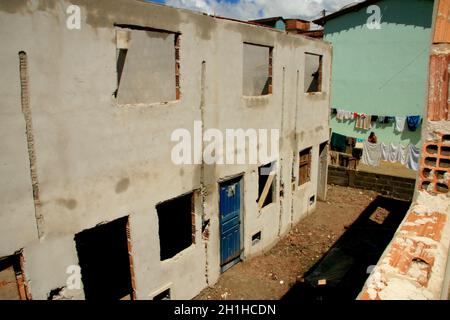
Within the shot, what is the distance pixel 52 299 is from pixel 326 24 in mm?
23295

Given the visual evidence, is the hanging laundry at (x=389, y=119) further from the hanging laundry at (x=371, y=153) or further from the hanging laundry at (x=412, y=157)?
the hanging laundry at (x=412, y=157)

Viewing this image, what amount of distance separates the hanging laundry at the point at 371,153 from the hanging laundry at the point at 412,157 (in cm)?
148

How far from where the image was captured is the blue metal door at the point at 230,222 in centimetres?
939

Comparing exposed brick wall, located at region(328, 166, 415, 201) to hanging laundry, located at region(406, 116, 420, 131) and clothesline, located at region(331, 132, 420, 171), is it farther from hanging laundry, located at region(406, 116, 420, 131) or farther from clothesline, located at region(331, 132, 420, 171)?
hanging laundry, located at region(406, 116, 420, 131)

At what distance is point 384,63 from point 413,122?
13.3 ft

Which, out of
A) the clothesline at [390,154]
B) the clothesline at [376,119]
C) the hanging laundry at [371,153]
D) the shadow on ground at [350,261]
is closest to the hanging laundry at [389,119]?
the clothesline at [376,119]

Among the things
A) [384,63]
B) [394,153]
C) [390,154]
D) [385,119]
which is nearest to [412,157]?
[394,153]

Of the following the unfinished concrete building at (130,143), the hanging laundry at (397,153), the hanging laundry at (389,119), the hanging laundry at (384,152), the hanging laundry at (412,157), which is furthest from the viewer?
the hanging laundry at (389,119)

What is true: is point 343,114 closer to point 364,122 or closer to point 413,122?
point 364,122

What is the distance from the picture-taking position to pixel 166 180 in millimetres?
7516

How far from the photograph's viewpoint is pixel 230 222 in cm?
966
